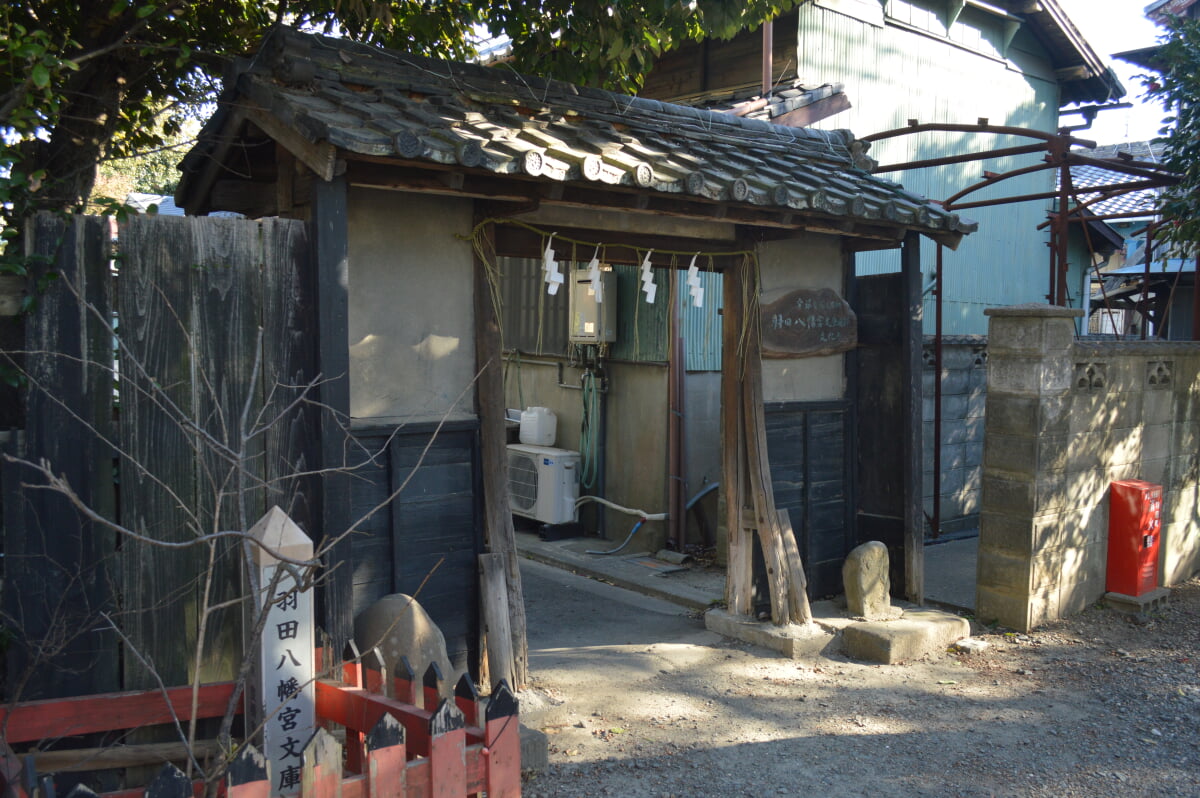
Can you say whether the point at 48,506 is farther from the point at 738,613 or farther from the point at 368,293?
the point at 738,613

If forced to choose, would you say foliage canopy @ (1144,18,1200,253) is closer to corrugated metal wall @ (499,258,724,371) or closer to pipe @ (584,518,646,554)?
corrugated metal wall @ (499,258,724,371)

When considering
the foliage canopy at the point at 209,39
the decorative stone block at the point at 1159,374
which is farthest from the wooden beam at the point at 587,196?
the decorative stone block at the point at 1159,374

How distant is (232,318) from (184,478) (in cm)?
86

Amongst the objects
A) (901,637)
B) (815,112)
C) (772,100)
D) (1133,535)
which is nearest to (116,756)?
(901,637)

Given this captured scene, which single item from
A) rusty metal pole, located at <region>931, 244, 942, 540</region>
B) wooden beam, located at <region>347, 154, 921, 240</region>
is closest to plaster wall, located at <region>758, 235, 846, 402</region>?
wooden beam, located at <region>347, 154, 921, 240</region>

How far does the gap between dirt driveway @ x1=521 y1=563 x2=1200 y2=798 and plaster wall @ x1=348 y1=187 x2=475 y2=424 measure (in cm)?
205

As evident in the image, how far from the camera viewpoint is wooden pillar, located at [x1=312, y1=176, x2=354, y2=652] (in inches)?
201

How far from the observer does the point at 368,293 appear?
5602 mm

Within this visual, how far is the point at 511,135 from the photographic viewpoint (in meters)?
5.82

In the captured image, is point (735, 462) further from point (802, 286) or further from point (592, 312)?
point (592, 312)

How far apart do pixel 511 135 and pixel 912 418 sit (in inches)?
179

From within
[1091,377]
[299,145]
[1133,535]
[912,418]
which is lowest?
[1133,535]

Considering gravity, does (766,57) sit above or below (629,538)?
above

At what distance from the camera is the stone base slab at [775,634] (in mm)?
7273
